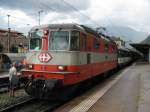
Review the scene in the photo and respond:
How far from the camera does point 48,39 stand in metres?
13.6

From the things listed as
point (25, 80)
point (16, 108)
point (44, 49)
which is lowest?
point (16, 108)

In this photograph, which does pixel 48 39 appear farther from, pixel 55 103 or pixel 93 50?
pixel 93 50

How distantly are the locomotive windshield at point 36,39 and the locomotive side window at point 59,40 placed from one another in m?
0.53

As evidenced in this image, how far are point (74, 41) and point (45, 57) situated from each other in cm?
136

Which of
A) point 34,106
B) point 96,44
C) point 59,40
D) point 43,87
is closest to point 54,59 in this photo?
point 59,40

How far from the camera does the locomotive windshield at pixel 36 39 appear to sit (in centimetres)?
1384

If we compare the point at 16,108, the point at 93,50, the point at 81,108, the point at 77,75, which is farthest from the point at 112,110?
the point at 93,50

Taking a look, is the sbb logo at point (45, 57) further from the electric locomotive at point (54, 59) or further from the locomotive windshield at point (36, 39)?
the locomotive windshield at point (36, 39)

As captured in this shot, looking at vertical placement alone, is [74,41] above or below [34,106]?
above

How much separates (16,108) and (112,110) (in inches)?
148

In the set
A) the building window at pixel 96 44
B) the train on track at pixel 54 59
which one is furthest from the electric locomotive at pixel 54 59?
the building window at pixel 96 44

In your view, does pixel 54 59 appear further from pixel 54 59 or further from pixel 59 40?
pixel 59 40

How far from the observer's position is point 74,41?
1351 centimetres

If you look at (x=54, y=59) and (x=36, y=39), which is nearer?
(x=54, y=59)
